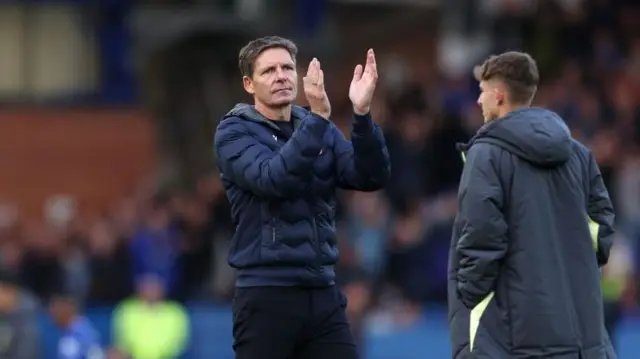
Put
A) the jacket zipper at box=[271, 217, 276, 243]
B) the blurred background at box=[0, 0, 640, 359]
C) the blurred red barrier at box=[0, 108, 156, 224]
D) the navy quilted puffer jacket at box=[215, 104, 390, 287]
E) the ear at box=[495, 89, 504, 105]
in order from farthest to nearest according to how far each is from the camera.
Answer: the blurred red barrier at box=[0, 108, 156, 224], the blurred background at box=[0, 0, 640, 359], the ear at box=[495, 89, 504, 105], the jacket zipper at box=[271, 217, 276, 243], the navy quilted puffer jacket at box=[215, 104, 390, 287]

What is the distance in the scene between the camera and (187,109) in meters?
20.2

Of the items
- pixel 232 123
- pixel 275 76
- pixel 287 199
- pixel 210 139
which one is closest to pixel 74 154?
pixel 210 139

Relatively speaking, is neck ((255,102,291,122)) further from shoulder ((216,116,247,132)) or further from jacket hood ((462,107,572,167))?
jacket hood ((462,107,572,167))

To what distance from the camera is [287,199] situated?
7355 millimetres

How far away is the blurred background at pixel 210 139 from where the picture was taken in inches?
628

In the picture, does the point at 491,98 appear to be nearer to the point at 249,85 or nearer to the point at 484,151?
the point at 484,151

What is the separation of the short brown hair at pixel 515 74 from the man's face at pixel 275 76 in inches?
33.6

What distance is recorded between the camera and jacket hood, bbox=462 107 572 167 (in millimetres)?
7277

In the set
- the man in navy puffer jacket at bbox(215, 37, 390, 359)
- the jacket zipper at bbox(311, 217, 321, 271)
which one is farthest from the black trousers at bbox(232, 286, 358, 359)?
the jacket zipper at bbox(311, 217, 321, 271)

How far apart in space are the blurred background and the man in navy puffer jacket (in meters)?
6.54

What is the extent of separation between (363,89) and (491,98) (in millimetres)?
570

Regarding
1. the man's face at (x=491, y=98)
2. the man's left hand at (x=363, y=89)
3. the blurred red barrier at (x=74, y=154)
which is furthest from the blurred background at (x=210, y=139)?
the man's left hand at (x=363, y=89)

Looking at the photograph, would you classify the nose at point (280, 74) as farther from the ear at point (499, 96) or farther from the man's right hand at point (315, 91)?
the ear at point (499, 96)

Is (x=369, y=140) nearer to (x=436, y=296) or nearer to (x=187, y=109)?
(x=436, y=296)
